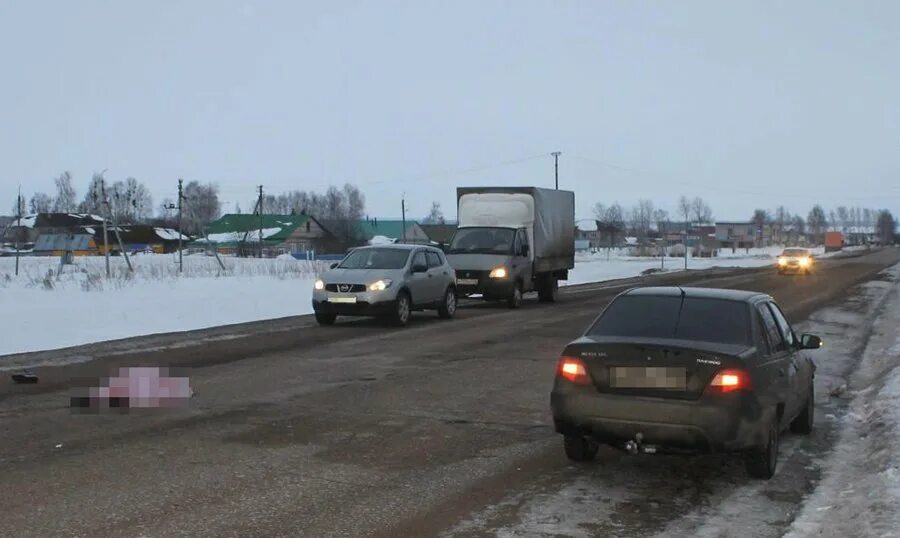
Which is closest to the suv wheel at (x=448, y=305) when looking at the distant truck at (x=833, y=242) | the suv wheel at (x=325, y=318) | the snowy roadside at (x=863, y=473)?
the suv wheel at (x=325, y=318)

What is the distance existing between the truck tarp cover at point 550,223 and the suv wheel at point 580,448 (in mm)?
17992

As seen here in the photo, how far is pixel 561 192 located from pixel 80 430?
70.4 ft

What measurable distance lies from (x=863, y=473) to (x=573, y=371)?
7.66 ft

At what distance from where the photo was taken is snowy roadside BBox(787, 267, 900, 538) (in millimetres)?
5395

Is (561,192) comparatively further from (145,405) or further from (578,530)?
(578,530)

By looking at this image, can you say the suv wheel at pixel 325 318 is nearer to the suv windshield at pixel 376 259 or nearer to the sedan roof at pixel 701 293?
the suv windshield at pixel 376 259

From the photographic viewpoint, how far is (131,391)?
969 centimetres

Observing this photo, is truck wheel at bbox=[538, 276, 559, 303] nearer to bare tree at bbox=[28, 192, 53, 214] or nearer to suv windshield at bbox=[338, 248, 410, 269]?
suv windshield at bbox=[338, 248, 410, 269]

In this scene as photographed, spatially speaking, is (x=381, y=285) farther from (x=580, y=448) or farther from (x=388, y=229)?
(x=388, y=229)

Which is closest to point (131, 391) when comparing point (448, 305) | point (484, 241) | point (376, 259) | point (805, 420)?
point (805, 420)

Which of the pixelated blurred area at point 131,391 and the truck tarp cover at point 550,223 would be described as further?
the truck tarp cover at point 550,223

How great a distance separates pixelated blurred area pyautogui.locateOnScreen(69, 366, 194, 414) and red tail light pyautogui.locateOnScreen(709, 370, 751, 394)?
5542 millimetres

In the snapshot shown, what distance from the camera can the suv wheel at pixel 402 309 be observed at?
1816 cm

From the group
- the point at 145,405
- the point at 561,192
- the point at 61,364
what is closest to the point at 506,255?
the point at 561,192
